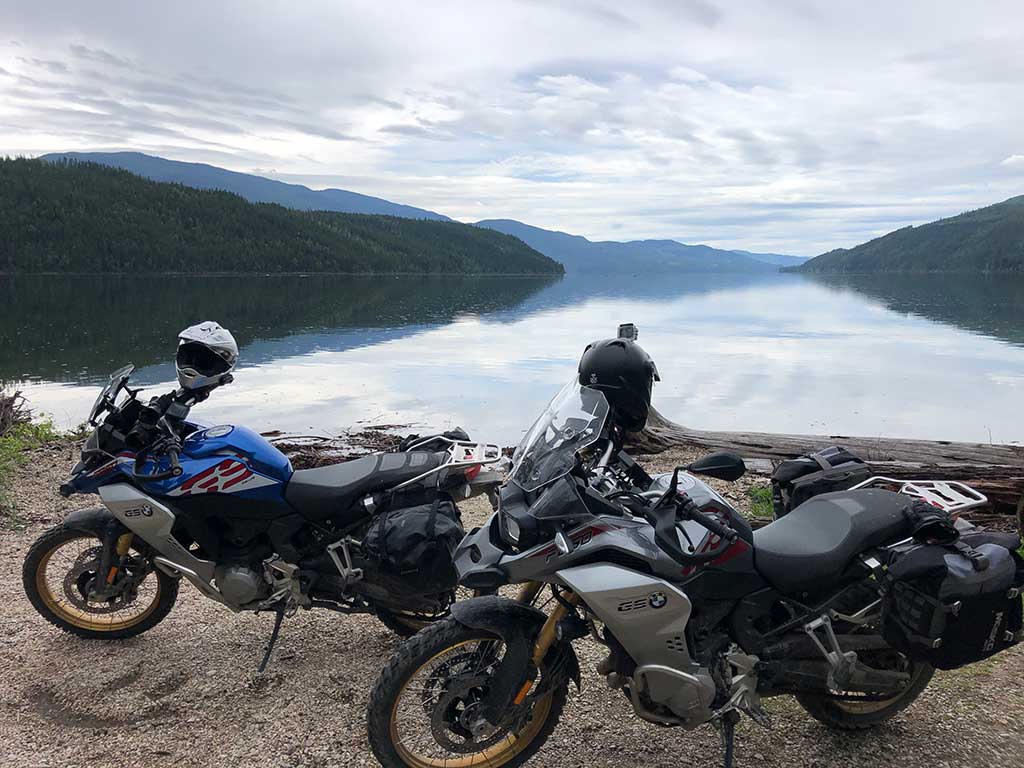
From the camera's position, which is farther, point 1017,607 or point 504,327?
point 504,327

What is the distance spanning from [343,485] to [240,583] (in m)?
0.76

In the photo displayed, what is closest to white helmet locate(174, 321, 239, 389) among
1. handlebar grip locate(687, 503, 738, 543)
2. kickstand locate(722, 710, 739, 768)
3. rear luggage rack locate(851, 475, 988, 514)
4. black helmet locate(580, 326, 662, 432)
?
black helmet locate(580, 326, 662, 432)

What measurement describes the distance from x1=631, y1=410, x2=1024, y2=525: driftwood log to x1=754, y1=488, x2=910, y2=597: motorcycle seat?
3388 millimetres

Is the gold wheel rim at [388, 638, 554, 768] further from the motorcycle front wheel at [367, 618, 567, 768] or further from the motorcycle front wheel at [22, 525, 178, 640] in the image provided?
the motorcycle front wheel at [22, 525, 178, 640]

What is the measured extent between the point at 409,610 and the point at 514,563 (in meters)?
1.69

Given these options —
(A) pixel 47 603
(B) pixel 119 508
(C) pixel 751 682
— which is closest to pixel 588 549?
(C) pixel 751 682

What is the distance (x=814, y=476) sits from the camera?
3.71 metres

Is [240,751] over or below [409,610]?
below

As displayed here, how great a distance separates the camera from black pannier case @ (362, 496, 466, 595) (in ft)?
12.9

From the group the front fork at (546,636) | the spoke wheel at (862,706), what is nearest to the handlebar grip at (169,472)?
the front fork at (546,636)

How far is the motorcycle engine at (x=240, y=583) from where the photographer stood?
4098 millimetres

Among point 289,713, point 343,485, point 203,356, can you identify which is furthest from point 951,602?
point 203,356

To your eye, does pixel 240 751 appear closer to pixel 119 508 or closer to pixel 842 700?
pixel 119 508

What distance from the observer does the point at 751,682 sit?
311 centimetres
